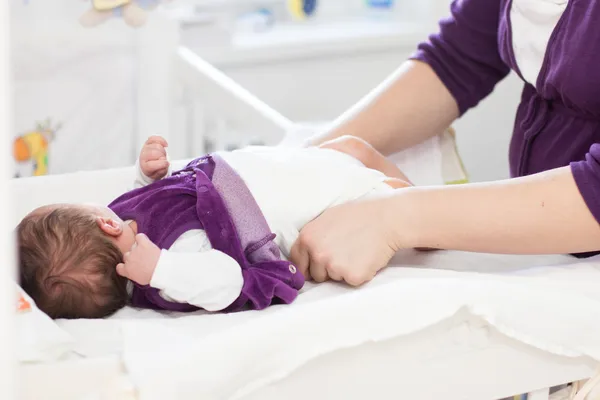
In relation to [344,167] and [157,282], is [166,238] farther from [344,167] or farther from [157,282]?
[344,167]

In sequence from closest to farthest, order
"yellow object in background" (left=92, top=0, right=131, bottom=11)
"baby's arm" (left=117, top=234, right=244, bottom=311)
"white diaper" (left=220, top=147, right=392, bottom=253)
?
"baby's arm" (left=117, top=234, right=244, bottom=311) → "white diaper" (left=220, top=147, right=392, bottom=253) → "yellow object in background" (left=92, top=0, right=131, bottom=11)

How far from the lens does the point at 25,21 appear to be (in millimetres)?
1526

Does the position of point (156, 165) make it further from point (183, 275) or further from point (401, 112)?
point (401, 112)

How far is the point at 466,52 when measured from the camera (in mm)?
1228

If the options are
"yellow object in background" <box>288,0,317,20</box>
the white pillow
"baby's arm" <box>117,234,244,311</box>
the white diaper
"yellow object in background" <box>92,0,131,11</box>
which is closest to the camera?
the white pillow

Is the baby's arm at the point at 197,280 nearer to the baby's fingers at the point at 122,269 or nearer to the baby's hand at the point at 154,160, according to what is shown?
the baby's fingers at the point at 122,269

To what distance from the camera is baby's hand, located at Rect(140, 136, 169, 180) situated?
107 cm

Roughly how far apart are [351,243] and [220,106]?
67 centimetres

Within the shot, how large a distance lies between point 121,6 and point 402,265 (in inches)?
31.5

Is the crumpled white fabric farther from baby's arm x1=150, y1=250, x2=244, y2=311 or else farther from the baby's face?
the baby's face

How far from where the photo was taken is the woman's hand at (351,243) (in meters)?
0.90

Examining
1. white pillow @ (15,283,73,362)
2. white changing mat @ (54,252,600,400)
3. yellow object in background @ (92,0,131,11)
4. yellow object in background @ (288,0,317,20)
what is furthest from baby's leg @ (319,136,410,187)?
yellow object in background @ (288,0,317,20)

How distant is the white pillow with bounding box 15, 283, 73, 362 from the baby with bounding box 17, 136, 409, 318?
0.14 metres

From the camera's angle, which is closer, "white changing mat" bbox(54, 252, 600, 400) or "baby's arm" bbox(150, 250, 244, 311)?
"white changing mat" bbox(54, 252, 600, 400)
